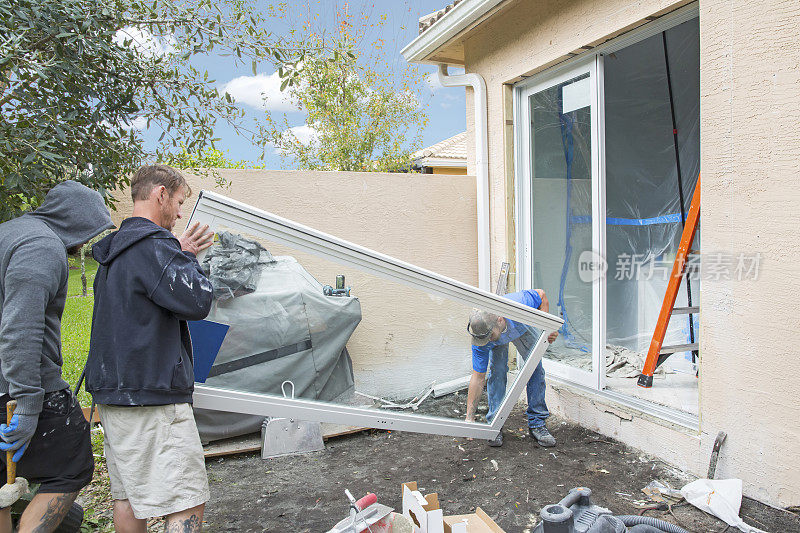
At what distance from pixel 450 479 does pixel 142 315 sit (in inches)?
84.6

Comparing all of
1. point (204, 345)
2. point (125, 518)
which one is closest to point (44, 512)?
point (125, 518)

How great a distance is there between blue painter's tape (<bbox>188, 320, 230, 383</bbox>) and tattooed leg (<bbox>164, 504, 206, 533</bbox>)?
0.60 m

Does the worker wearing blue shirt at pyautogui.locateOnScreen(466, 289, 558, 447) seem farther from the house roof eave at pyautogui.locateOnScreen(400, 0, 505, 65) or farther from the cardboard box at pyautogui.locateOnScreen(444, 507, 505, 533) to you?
the house roof eave at pyautogui.locateOnScreen(400, 0, 505, 65)

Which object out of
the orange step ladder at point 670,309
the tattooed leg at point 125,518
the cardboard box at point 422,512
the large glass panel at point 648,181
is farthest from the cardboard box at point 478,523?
the large glass panel at point 648,181

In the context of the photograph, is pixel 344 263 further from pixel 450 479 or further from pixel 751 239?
pixel 751 239

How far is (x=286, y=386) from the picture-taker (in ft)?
7.90

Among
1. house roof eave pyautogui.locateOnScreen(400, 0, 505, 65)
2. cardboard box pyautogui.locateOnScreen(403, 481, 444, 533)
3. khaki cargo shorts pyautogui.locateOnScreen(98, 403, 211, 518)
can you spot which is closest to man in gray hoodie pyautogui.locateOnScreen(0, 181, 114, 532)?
khaki cargo shorts pyautogui.locateOnScreen(98, 403, 211, 518)

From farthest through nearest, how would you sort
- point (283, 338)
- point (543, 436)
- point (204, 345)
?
1. point (543, 436)
2. point (283, 338)
3. point (204, 345)

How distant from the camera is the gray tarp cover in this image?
231cm

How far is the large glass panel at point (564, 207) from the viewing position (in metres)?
4.07

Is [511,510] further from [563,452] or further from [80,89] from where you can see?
[80,89]

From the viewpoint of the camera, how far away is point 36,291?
170 cm

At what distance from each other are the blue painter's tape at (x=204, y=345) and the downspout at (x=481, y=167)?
3.02m

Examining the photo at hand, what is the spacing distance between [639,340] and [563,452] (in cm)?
213
